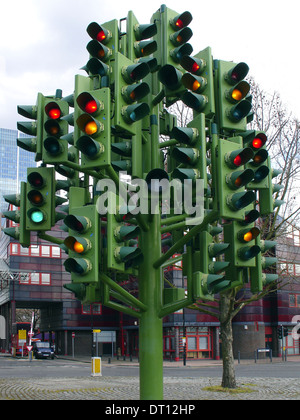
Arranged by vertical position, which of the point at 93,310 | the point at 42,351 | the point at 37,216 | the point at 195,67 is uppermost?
the point at 195,67

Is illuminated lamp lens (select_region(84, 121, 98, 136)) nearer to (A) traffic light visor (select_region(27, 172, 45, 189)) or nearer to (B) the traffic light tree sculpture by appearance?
(B) the traffic light tree sculpture

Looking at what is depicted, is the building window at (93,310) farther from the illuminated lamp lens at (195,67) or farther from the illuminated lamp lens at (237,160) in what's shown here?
the illuminated lamp lens at (237,160)

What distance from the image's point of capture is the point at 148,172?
6094 millimetres

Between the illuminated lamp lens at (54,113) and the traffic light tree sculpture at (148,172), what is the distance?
1cm

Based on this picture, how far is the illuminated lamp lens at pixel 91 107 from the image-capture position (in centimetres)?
535

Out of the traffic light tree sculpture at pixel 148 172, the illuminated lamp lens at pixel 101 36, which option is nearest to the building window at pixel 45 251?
the traffic light tree sculpture at pixel 148 172

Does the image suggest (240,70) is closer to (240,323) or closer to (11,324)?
(240,323)

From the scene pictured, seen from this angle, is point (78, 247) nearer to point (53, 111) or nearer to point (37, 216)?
point (37, 216)

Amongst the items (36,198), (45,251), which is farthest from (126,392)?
(45,251)

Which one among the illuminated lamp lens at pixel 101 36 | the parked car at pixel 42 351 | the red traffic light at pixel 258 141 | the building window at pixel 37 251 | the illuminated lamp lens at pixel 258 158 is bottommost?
the parked car at pixel 42 351

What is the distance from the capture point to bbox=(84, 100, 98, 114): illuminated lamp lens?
5.35 meters

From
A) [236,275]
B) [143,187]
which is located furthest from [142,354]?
[143,187]

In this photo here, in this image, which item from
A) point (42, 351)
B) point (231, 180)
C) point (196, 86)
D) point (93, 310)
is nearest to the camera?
point (231, 180)

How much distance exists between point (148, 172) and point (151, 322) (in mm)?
1786
